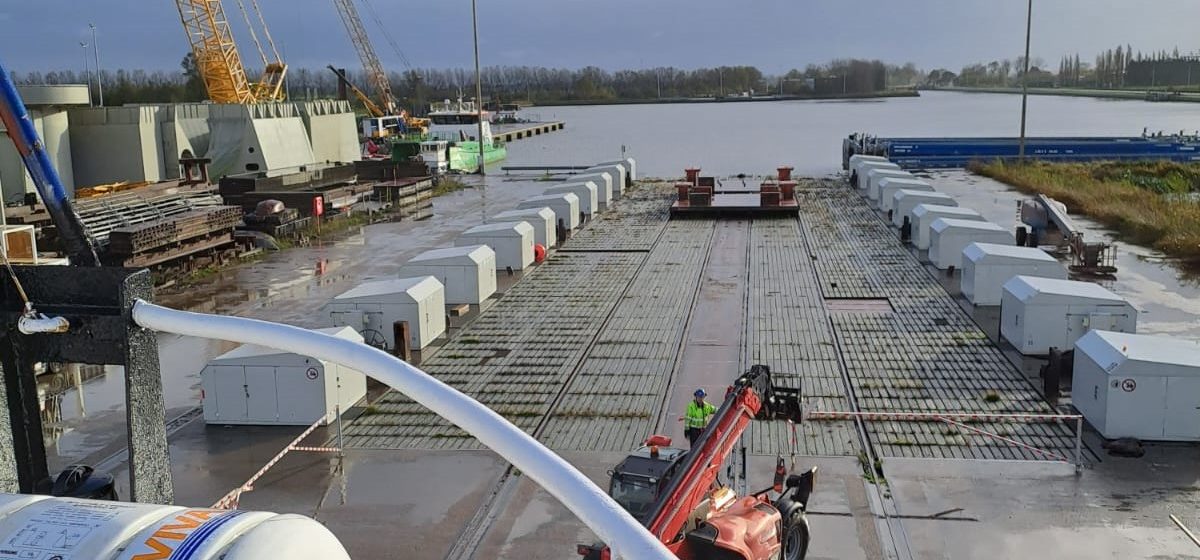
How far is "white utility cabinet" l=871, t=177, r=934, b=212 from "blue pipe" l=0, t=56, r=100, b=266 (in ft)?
113

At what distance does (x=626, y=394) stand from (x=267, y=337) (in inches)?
496

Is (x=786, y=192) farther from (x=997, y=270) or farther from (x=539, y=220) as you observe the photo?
(x=997, y=270)

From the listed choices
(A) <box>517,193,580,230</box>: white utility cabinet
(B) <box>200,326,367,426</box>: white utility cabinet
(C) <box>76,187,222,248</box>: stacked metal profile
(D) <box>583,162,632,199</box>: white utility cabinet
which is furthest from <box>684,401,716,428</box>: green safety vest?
(D) <box>583,162,632,199</box>: white utility cabinet

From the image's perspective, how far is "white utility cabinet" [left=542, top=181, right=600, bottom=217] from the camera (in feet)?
132

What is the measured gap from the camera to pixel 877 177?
4428cm

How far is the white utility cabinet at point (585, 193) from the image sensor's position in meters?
40.4

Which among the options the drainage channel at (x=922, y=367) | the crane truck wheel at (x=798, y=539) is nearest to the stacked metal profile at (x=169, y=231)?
the drainage channel at (x=922, y=367)

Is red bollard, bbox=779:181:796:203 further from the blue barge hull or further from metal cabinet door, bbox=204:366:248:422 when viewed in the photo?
metal cabinet door, bbox=204:366:248:422

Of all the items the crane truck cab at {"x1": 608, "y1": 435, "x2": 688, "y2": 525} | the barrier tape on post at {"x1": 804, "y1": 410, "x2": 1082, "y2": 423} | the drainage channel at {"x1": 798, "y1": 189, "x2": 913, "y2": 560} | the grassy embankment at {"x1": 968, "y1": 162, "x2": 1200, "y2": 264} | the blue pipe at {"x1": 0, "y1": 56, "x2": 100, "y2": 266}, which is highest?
the blue pipe at {"x1": 0, "y1": 56, "x2": 100, "y2": 266}

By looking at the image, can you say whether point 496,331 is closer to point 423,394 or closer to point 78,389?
point 78,389

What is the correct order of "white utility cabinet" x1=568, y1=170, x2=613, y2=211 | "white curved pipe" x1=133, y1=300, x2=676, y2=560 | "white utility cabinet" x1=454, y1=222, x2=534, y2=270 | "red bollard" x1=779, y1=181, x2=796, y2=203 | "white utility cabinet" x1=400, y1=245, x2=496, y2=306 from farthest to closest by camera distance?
"white utility cabinet" x1=568, y1=170, x2=613, y2=211
"red bollard" x1=779, y1=181, x2=796, y2=203
"white utility cabinet" x1=454, y1=222, x2=534, y2=270
"white utility cabinet" x1=400, y1=245, x2=496, y2=306
"white curved pipe" x1=133, y1=300, x2=676, y2=560

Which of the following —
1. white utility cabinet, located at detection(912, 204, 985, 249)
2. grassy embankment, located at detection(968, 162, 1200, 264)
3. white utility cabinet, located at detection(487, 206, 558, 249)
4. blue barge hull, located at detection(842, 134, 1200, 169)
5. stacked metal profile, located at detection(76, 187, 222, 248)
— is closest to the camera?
white utility cabinet, located at detection(912, 204, 985, 249)

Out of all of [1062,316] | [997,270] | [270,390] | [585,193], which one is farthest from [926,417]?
[585,193]

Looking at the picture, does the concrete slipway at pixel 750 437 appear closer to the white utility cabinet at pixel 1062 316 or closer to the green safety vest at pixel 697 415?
the white utility cabinet at pixel 1062 316
